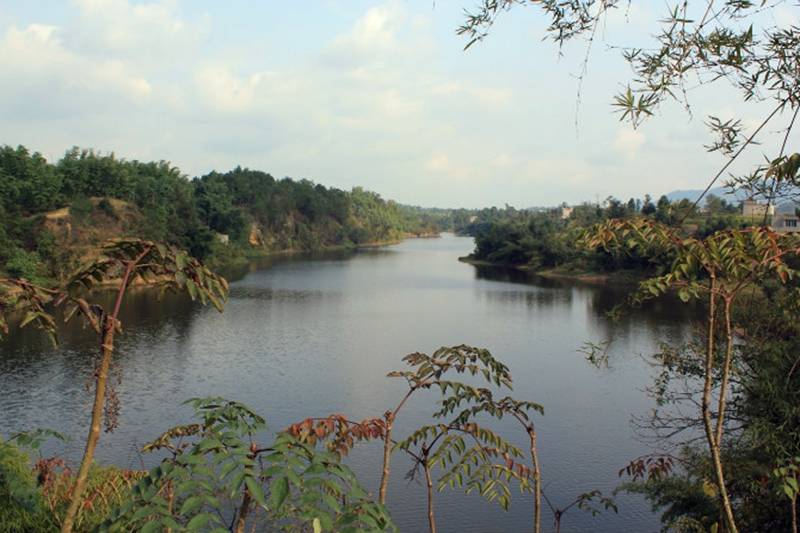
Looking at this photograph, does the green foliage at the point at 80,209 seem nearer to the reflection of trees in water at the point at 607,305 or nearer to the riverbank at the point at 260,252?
the riverbank at the point at 260,252

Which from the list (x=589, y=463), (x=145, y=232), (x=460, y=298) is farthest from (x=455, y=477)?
(x=145, y=232)

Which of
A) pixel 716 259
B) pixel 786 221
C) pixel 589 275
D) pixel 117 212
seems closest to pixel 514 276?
pixel 589 275

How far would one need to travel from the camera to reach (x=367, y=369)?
52.6 feet

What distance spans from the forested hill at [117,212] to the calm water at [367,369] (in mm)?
4345

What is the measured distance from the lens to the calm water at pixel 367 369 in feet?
33.1

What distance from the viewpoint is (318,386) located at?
47.2 feet

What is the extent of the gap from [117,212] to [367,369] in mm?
25352

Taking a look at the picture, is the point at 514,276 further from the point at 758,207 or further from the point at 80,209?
the point at 758,207

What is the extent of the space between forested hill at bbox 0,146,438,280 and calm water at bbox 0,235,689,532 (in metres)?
4.34

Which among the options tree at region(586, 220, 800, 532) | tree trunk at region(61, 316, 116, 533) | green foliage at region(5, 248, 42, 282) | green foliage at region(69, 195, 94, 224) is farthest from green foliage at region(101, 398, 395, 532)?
green foliage at region(69, 195, 94, 224)

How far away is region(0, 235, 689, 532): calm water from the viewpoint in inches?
397

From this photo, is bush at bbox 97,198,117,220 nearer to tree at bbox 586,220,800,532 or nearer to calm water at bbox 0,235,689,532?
calm water at bbox 0,235,689,532

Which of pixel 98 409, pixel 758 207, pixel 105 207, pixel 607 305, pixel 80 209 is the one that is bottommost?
pixel 607 305

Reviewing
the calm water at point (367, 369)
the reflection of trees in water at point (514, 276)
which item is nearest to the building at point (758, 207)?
the calm water at point (367, 369)
